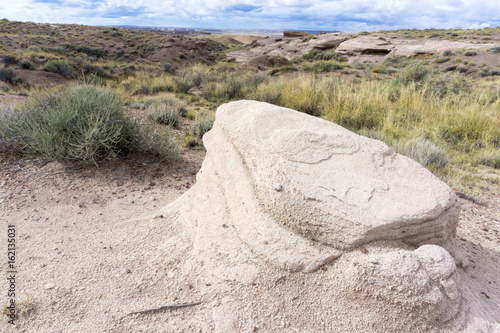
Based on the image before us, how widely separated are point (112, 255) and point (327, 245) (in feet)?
5.83

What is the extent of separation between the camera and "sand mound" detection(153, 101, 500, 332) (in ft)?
5.57

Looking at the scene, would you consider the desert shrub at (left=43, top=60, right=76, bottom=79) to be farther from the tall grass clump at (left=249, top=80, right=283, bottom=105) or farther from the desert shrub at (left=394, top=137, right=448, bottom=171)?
the desert shrub at (left=394, top=137, right=448, bottom=171)

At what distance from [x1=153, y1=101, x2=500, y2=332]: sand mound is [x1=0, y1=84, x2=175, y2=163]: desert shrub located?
2523 mm

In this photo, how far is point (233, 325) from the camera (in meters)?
1.80

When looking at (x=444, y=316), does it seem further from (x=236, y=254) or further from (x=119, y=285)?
(x=119, y=285)

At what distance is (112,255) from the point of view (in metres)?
2.51

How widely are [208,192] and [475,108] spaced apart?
20.4 feet

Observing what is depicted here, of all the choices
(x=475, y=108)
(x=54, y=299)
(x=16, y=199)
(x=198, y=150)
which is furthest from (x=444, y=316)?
(x=475, y=108)

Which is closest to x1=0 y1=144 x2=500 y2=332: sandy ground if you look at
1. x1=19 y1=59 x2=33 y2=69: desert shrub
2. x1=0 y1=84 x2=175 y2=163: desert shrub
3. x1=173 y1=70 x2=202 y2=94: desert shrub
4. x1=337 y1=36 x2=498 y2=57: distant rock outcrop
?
x1=0 y1=84 x2=175 y2=163: desert shrub

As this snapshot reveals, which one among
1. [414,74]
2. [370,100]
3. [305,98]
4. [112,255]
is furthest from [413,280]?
[414,74]

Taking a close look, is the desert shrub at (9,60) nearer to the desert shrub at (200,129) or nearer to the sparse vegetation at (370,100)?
the sparse vegetation at (370,100)

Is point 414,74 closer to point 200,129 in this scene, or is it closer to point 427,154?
point 427,154

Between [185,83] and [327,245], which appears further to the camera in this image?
[185,83]

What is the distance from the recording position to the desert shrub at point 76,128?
405 cm
